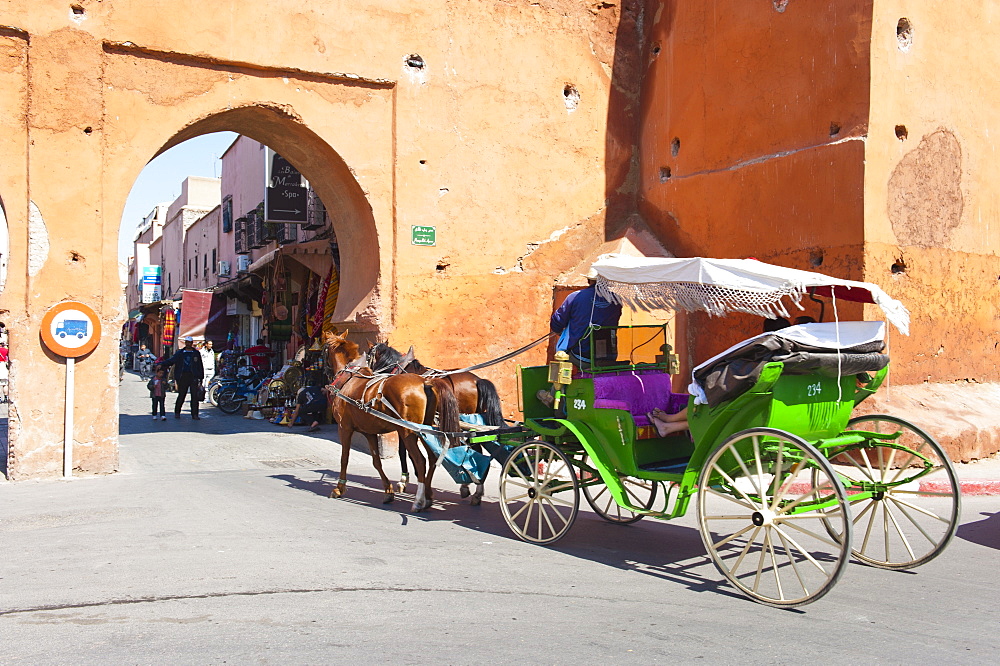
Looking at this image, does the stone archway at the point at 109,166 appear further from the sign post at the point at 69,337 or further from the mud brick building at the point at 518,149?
the sign post at the point at 69,337

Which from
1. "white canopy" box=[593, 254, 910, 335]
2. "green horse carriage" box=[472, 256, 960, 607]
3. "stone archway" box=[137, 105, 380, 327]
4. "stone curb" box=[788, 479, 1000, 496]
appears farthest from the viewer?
"stone archway" box=[137, 105, 380, 327]

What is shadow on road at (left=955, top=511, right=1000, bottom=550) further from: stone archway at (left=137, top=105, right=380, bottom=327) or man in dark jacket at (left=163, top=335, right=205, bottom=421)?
man in dark jacket at (left=163, top=335, right=205, bottom=421)

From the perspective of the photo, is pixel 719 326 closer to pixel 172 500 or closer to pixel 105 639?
pixel 172 500

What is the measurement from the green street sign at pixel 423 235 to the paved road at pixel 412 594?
4.72 metres

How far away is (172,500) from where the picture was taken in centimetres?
855

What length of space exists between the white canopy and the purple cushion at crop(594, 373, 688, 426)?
0.64 m

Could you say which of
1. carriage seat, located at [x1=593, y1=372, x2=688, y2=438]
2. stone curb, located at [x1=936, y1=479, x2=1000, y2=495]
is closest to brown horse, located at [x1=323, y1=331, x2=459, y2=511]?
carriage seat, located at [x1=593, y1=372, x2=688, y2=438]

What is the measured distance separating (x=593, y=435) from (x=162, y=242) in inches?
1846

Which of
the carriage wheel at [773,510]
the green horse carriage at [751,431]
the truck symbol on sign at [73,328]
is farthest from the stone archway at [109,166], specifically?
the carriage wheel at [773,510]

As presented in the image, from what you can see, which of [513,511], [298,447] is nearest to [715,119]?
[513,511]

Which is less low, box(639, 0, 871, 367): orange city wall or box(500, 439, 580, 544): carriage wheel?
box(639, 0, 871, 367): orange city wall

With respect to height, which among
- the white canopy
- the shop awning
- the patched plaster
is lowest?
the white canopy

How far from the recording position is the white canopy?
552 centimetres

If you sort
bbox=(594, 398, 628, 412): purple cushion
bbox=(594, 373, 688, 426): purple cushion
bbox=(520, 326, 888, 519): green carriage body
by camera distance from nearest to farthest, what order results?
bbox=(520, 326, 888, 519): green carriage body < bbox=(594, 398, 628, 412): purple cushion < bbox=(594, 373, 688, 426): purple cushion
